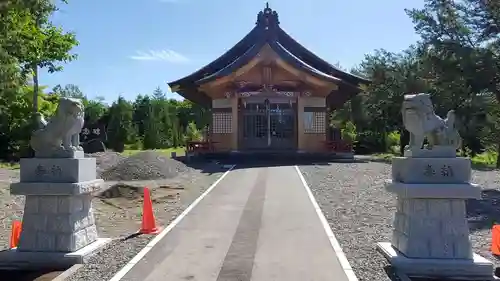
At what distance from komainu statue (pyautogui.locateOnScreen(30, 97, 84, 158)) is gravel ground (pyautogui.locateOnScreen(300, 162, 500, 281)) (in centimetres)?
471

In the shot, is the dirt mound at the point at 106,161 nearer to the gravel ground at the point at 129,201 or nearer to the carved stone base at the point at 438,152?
the gravel ground at the point at 129,201

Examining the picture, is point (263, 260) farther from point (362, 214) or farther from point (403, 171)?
point (362, 214)

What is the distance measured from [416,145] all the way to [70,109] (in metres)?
5.32

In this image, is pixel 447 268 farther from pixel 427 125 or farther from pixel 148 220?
pixel 148 220

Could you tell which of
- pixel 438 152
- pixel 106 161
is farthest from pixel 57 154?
pixel 106 161

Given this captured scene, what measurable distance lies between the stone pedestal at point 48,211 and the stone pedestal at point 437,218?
4822mm

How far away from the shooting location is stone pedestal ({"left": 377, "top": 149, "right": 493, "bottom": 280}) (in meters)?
6.90

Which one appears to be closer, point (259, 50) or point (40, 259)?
point (40, 259)

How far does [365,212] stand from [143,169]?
1055 centimetres

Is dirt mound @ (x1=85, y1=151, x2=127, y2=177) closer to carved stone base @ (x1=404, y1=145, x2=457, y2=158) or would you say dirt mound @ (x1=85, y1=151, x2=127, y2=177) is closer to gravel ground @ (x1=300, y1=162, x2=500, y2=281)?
gravel ground @ (x1=300, y1=162, x2=500, y2=281)

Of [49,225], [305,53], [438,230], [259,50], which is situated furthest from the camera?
[305,53]

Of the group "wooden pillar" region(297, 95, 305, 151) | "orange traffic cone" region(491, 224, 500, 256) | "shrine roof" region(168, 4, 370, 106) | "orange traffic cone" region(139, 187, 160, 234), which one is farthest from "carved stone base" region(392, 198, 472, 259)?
"shrine roof" region(168, 4, 370, 106)

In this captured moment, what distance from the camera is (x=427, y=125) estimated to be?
734cm

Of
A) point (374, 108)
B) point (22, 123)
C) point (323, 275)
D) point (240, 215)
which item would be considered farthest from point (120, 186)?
point (374, 108)
